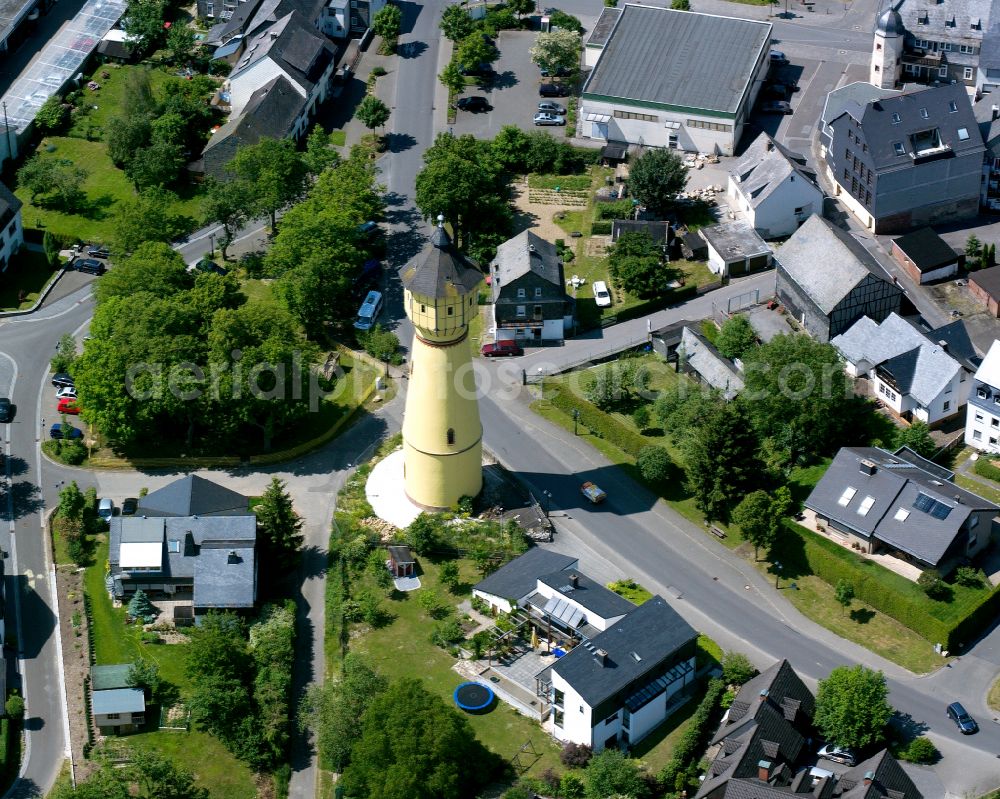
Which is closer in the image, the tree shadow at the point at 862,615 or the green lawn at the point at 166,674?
the green lawn at the point at 166,674

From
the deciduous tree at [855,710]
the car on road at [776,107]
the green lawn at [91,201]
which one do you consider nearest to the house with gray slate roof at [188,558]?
the deciduous tree at [855,710]

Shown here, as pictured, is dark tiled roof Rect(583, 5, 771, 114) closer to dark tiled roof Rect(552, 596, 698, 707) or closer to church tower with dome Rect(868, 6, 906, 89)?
church tower with dome Rect(868, 6, 906, 89)

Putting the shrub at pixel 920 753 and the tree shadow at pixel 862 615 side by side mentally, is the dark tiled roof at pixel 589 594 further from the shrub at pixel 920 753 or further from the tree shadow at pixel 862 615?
the shrub at pixel 920 753

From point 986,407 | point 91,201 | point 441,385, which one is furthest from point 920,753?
point 91,201

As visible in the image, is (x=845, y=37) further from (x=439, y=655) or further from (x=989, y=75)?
(x=439, y=655)

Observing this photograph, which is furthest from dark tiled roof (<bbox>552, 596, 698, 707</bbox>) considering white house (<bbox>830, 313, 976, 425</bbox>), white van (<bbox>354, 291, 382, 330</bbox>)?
white van (<bbox>354, 291, 382, 330</bbox>)

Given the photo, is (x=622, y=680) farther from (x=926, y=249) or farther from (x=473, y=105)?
(x=473, y=105)
